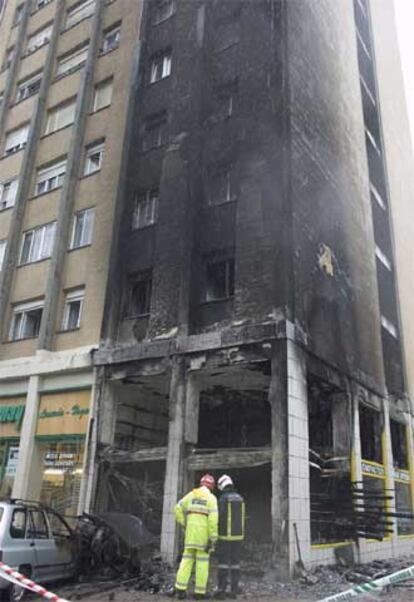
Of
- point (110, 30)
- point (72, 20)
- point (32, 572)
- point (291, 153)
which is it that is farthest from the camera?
point (72, 20)

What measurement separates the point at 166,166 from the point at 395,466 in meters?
12.7

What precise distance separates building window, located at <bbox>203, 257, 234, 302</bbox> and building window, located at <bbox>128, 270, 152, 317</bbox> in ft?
6.30

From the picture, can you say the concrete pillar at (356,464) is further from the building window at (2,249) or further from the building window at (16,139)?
the building window at (16,139)

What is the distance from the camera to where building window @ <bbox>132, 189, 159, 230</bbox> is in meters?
16.8

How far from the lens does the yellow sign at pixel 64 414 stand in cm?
1525

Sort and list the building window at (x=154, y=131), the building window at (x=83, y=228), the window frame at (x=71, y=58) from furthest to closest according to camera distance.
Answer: the window frame at (x=71, y=58) → the building window at (x=83, y=228) → the building window at (x=154, y=131)

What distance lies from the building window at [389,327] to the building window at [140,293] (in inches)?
374

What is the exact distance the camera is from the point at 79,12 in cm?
2334

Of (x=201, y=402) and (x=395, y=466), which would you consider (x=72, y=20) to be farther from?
(x=395, y=466)

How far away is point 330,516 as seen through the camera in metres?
13.5

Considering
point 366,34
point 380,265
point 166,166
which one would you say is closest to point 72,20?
point 166,166

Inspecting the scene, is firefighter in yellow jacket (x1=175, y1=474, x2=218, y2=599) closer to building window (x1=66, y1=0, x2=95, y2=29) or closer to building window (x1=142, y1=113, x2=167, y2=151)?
building window (x1=142, y1=113, x2=167, y2=151)

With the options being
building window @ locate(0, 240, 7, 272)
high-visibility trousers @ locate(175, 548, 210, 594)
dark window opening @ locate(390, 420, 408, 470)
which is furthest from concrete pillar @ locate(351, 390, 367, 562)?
building window @ locate(0, 240, 7, 272)

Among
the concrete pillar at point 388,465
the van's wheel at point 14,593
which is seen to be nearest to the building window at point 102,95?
the concrete pillar at point 388,465
